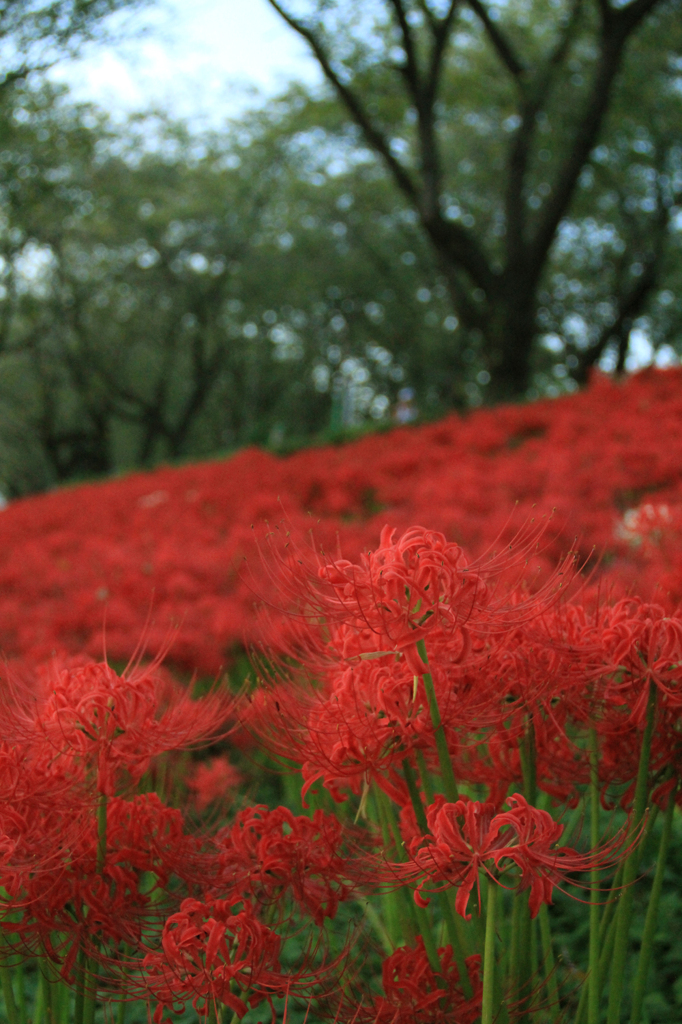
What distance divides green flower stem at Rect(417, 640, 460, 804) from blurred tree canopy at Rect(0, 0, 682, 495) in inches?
315

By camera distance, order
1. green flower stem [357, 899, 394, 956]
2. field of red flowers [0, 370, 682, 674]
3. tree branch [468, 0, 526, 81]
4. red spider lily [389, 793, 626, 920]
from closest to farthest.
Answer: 1. red spider lily [389, 793, 626, 920]
2. green flower stem [357, 899, 394, 956]
3. field of red flowers [0, 370, 682, 674]
4. tree branch [468, 0, 526, 81]

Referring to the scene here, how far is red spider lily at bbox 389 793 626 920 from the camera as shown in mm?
1265

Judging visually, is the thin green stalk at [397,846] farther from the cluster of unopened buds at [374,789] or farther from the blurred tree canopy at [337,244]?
the blurred tree canopy at [337,244]

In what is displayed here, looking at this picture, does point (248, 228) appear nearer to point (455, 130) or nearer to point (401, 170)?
point (455, 130)

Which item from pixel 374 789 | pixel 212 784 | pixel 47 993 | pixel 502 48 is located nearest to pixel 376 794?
pixel 374 789

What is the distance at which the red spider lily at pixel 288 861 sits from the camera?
5.02 ft

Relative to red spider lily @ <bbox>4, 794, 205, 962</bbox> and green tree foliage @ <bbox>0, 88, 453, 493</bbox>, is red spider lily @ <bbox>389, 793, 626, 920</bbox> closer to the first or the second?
red spider lily @ <bbox>4, 794, 205, 962</bbox>

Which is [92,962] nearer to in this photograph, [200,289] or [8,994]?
[8,994]

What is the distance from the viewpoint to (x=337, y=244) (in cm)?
2383

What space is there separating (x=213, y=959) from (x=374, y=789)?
44 centimetres

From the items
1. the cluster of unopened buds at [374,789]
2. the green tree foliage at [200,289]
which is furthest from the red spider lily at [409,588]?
the green tree foliage at [200,289]

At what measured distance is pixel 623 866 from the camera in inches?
65.7

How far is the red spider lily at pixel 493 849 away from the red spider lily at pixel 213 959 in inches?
12.8

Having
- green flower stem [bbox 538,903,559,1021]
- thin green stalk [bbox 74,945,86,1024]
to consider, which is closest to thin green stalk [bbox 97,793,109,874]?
thin green stalk [bbox 74,945,86,1024]
